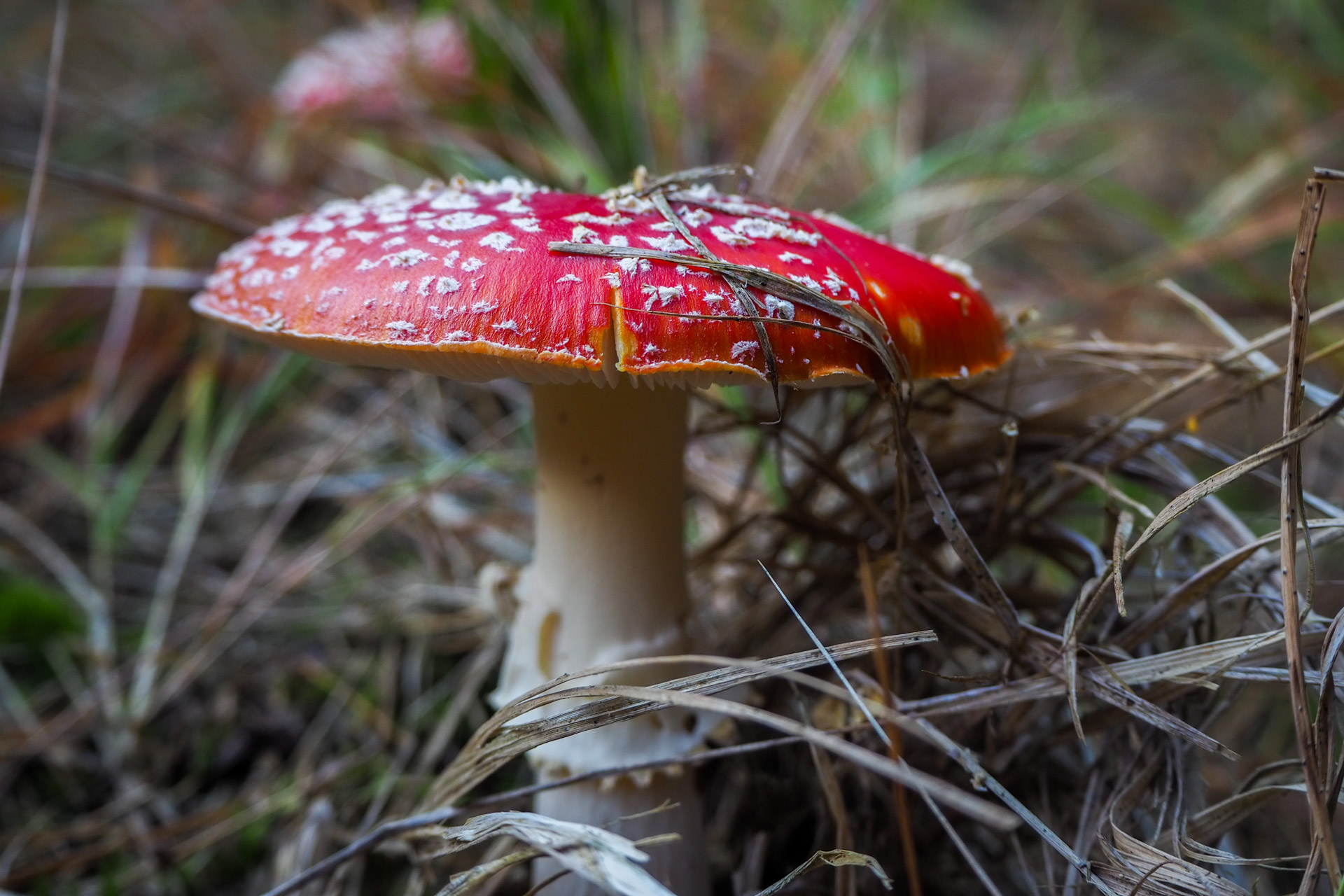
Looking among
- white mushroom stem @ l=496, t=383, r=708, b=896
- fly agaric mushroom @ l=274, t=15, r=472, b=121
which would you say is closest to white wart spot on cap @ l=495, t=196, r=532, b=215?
white mushroom stem @ l=496, t=383, r=708, b=896

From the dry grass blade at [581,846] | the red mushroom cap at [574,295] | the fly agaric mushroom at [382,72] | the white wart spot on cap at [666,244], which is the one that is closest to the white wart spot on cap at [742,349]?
the red mushroom cap at [574,295]

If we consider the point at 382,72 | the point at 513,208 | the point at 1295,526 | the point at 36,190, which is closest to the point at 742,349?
the point at 513,208

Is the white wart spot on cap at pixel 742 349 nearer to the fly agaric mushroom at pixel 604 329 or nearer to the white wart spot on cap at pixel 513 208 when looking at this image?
the fly agaric mushroom at pixel 604 329

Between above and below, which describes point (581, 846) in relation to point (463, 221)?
below

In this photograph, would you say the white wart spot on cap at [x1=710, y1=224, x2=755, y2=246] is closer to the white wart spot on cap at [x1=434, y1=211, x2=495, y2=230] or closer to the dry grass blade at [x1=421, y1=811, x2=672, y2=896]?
the white wart spot on cap at [x1=434, y1=211, x2=495, y2=230]

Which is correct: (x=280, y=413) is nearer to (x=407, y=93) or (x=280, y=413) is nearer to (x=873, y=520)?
(x=407, y=93)

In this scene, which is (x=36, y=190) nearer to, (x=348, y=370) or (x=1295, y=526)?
(x=348, y=370)
